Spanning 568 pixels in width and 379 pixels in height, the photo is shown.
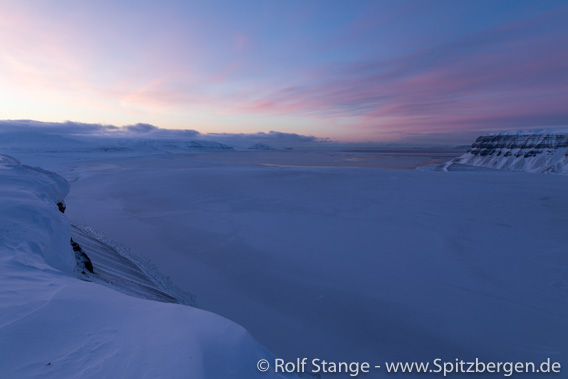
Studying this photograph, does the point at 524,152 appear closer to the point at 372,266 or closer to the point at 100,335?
the point at 372,266

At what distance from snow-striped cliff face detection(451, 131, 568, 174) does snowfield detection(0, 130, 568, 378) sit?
3767 cm

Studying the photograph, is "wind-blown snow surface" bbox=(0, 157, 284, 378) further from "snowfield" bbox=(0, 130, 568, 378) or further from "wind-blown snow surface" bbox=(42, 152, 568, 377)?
"wind-blown snow surface" bbox=(42, 152, 568, 377)

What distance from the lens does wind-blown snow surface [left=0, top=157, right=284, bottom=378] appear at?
183cm

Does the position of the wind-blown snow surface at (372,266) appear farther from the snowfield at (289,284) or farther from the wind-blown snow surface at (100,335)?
the wind-blown snow surface at (100,335)

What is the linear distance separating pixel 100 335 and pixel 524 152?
58.9m

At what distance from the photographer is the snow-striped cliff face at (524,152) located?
40406 millimetres

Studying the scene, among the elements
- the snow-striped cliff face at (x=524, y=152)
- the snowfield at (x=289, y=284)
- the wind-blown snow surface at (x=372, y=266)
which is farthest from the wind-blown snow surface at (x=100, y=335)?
the snow-striped cliff face at (x=524, y=152)

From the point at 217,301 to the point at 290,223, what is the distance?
189 inches

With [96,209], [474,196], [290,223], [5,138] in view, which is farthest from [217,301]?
[5,138]

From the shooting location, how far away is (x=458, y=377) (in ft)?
12.7

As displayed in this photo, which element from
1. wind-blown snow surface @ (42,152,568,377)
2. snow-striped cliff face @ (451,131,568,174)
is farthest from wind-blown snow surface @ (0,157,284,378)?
snow-striped cliff face @ (451,131,568,174)

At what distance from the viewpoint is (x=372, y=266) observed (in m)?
6.71

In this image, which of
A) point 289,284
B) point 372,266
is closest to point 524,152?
point 372,266

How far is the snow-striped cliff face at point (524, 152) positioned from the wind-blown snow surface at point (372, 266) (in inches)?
1438
